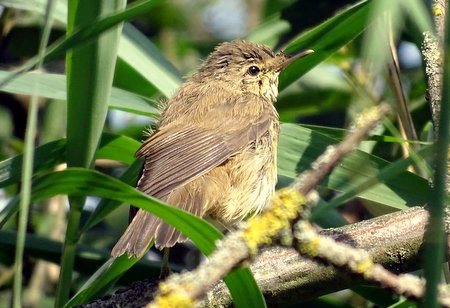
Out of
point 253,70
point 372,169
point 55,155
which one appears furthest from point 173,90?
point 372,169

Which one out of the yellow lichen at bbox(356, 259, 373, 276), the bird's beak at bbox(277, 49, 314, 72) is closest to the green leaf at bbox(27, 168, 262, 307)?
the yellow lichen at bbox(356, 259, 373, 276)

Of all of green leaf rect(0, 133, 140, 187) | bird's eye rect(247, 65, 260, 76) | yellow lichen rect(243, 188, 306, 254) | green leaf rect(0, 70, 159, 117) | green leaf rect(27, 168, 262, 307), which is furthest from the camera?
bird's eye rect(247, 65, 260, 76)

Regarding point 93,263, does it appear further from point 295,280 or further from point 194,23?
point 194,23

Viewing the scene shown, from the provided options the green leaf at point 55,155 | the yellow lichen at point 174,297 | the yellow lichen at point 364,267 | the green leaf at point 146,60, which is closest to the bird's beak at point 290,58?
the green leaf at point 146,60

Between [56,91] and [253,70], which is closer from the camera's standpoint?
[56,91]

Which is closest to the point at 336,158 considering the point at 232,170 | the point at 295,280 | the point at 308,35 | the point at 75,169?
the point at 75,169

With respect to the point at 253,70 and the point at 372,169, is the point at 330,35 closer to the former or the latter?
the point at 372,169

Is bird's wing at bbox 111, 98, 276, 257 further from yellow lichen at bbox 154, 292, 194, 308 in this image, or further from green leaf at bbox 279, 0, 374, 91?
yellow lichen at bbox 154, 292, 194, 308

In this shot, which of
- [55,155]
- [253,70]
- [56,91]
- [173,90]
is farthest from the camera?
[253,70]
